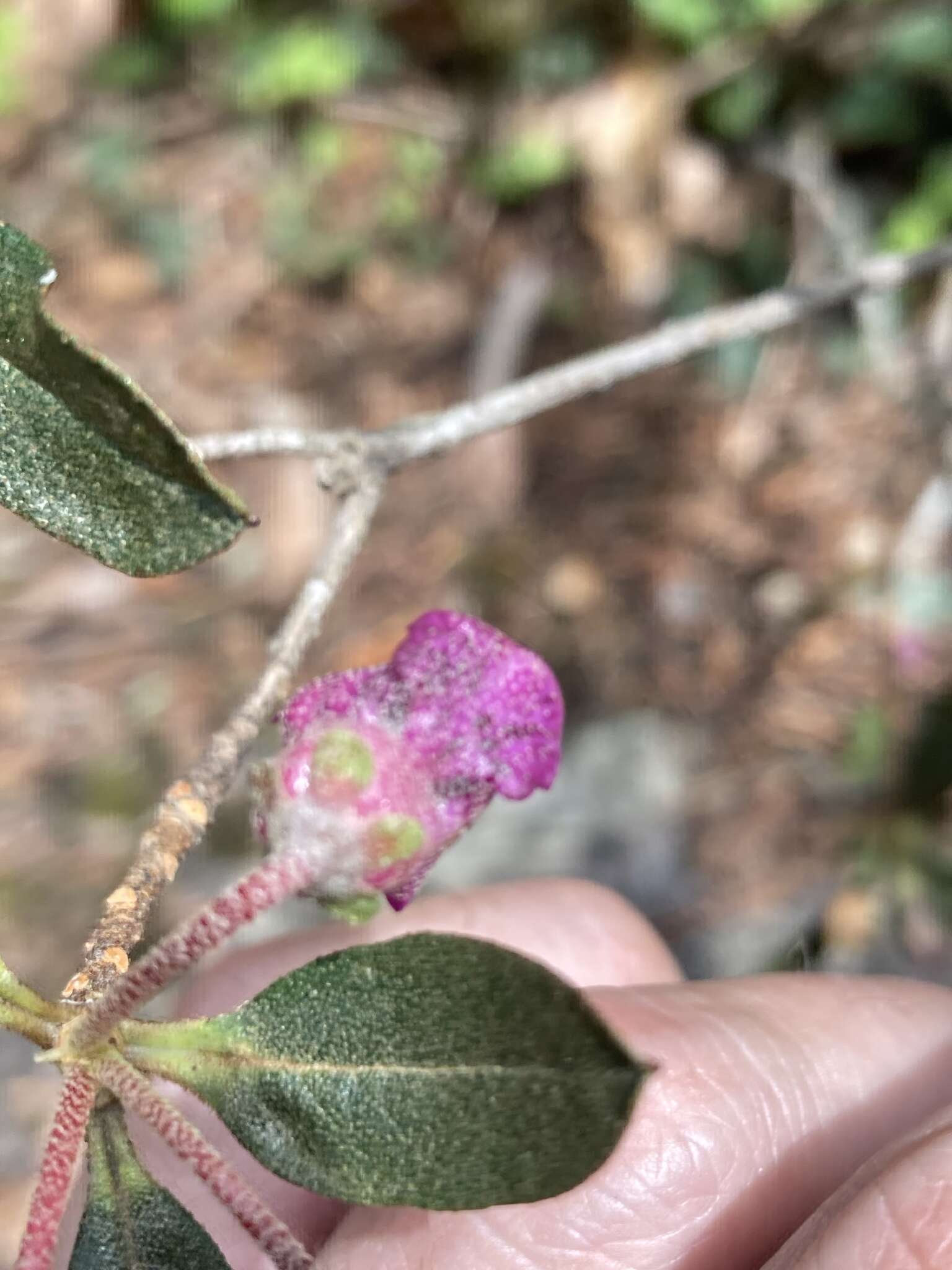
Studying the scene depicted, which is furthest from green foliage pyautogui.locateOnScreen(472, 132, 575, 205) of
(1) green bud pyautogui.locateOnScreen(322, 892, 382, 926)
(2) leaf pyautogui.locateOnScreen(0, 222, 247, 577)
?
(1) green bud pyautogui.locateOnScreen(322, 892, 382, 926)

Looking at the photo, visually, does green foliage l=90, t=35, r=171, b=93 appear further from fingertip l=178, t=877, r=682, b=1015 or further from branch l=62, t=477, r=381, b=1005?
branch l=62, t=477, r=381, b=1005

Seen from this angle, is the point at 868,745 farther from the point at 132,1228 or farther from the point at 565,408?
the point at 132,1228

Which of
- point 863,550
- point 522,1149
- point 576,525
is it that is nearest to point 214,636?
point 576,525

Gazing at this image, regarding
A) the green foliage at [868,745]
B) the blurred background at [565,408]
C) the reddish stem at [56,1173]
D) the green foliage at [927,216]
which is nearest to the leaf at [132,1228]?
the reddish stem at [56,1173]

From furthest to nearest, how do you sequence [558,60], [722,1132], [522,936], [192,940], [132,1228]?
[558,60] < [522,936] < [722,1132] < [132,1228] < [192,940]

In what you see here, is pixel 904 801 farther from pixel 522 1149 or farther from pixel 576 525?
pixel 522 1149

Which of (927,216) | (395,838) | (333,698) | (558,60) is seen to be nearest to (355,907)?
(395,838)

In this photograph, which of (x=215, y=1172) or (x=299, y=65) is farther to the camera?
(x=299, y=65)
